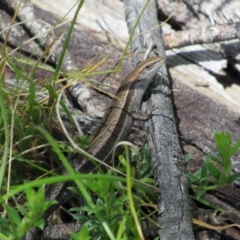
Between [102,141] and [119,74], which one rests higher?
[119,74]

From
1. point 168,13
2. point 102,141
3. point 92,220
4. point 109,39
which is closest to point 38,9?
point 109,39

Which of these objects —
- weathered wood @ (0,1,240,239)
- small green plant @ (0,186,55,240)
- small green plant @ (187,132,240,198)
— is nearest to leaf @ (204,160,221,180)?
small green plant @ (187,132,240,198)

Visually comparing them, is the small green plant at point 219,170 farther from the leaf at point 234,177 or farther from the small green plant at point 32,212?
the small green plant at point 32,212

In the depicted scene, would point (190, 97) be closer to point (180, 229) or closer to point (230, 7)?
point (230, 7)

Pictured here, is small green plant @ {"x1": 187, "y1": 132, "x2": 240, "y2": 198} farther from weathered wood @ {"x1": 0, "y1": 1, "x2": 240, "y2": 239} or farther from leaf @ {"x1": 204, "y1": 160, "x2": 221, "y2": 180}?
weathered wood @ {"x1": 0, "y1": 1, "x2": 240, "y2": 239}

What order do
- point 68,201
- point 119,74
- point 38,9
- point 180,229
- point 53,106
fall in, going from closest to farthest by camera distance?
point 180,229
point 53,106
point 68,201
point 119,74
point 38,9

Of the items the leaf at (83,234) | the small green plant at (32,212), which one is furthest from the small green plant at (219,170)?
the small green plant at (32,212)

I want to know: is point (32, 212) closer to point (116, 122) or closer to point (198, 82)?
point (116, 122)

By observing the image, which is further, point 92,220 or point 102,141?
point 102,141
